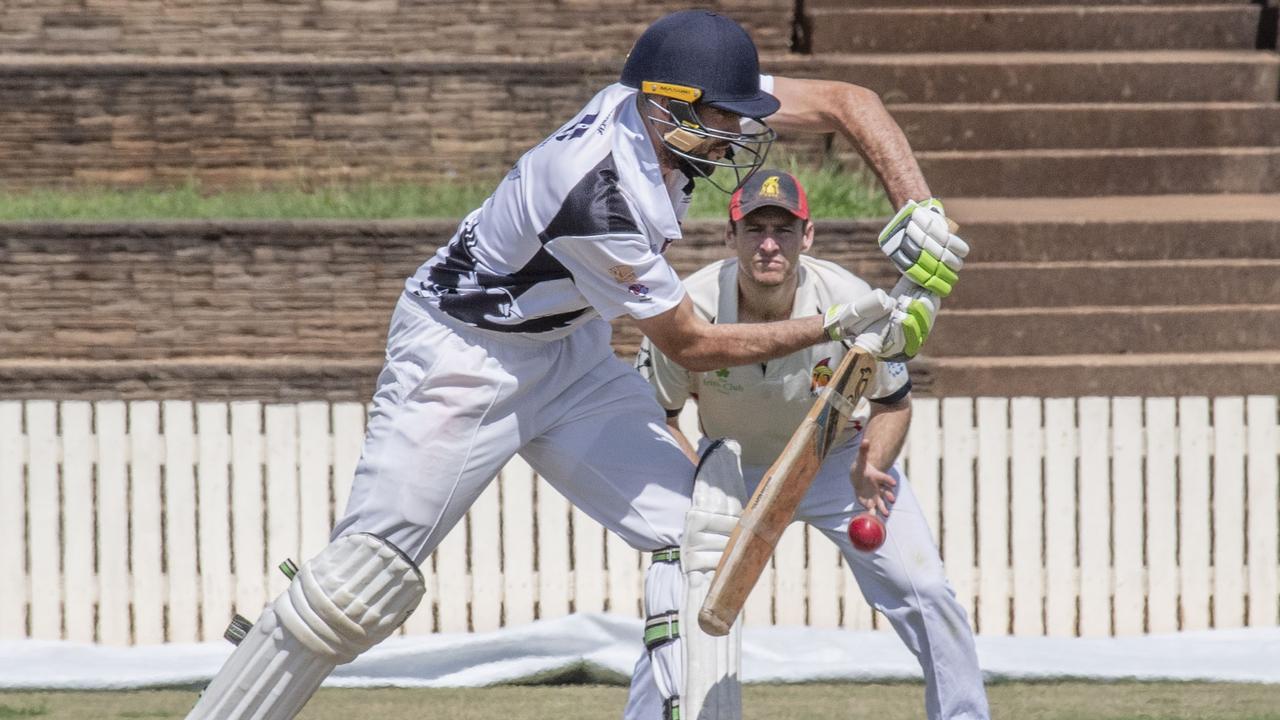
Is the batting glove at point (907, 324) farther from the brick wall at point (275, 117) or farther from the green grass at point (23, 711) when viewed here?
the brick wall at point (275, 117)

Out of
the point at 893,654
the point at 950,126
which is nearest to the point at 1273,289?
the point at 950,126

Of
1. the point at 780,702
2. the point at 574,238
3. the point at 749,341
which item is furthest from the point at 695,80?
the point at 780,702

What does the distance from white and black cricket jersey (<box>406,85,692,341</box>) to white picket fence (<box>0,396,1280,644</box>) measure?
2.46m

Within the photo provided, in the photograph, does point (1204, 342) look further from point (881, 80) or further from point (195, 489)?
point (195, 489)

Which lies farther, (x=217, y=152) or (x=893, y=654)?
(x=217, y=152)

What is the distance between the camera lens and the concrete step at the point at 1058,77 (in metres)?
9.55

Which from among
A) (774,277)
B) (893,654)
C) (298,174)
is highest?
(298,174)

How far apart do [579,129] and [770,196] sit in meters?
0.99

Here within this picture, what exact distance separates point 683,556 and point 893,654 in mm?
2319

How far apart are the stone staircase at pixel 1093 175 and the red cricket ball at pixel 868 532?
12.3ft

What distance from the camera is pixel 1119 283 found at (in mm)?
8617

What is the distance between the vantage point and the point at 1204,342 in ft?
28.0

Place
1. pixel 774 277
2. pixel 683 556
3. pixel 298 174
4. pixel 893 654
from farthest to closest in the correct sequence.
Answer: pixel 298 174
pixel 893 654
pixel 774 277
pixel 683 556

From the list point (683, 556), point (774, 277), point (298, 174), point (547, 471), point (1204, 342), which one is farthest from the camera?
point (298, 174)
